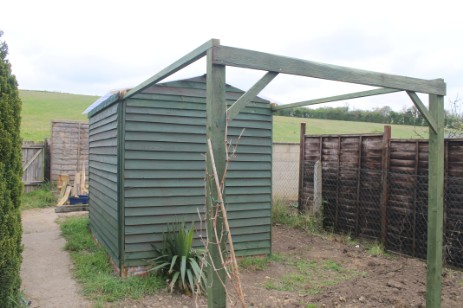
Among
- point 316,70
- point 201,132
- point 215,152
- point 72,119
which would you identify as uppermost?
point 72,119

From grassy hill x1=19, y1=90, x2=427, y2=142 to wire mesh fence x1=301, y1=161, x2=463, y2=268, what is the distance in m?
13.3

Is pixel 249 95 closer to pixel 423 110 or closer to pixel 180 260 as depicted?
pixel 423 110

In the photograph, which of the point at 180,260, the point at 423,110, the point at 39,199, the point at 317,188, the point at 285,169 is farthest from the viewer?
the point at 285,169


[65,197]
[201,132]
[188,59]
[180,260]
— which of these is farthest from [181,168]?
[65,197]

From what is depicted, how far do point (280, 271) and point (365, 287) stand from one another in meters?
1.22

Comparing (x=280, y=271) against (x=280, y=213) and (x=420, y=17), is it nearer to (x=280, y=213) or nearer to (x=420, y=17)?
(x=280, y=213)

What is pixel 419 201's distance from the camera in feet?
18.2

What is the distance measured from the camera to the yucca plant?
14.0 feet

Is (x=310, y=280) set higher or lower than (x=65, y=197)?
lower

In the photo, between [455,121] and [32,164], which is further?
[32,164]

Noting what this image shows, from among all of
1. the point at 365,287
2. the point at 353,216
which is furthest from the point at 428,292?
the point at 353,216

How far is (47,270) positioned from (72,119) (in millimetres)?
21496

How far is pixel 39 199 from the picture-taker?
10.2m

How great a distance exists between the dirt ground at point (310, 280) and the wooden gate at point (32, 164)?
500 cm
